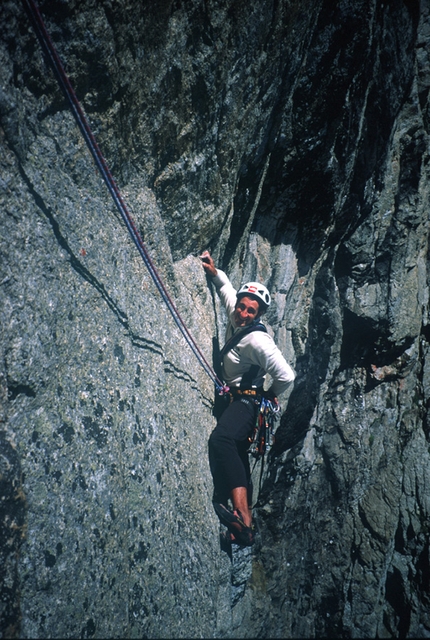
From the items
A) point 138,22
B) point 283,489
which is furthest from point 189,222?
point 283,489

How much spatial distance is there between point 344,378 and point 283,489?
2337 millimetres

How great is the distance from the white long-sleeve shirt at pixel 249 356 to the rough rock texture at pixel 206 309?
32cm

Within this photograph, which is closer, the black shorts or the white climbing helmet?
the black shorts

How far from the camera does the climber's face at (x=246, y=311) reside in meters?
5.21

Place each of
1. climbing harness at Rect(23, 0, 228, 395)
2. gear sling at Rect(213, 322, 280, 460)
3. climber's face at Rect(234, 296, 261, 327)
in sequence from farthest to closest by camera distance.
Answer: gear sling at Rect(213, 322, 280, 460) → climber's face at Rect(234, 296, 261, 327) → climbing harness at Rect(23, 0, 228, 395)

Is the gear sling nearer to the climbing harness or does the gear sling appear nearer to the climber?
Answer: the climber

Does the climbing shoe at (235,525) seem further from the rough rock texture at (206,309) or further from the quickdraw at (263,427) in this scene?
the quickdraw at (263,427)

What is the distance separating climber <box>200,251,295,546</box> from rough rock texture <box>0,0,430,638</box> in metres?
0.29

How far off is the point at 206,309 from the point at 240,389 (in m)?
1.29

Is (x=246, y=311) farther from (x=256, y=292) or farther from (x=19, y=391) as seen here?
(x=19, y=391)

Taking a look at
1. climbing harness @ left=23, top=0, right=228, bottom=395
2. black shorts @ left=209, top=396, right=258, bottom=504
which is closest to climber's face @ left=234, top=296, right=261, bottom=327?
climbing harness @ left=23, top=0, right=228, bottom=395

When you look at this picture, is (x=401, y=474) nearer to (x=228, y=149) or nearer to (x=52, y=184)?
(x=228, y=149)

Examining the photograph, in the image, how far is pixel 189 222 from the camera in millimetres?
4645

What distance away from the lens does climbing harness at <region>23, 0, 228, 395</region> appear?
263 centimetres
